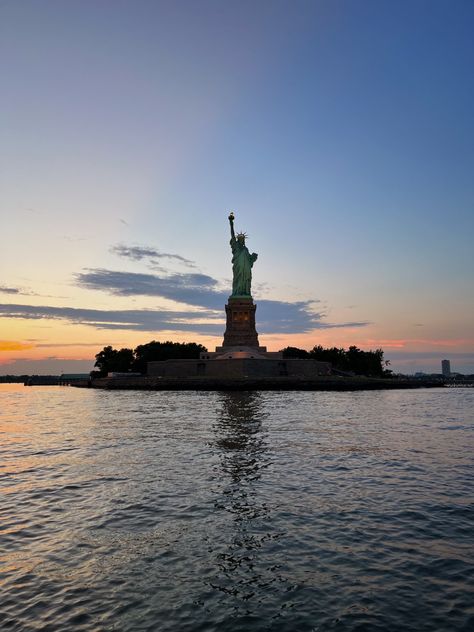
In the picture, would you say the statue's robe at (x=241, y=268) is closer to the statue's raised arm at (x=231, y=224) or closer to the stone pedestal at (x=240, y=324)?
the statue's raised arm at (x=231, y=224)

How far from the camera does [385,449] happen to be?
23.3m

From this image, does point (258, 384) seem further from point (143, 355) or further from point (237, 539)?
point (237, 539)

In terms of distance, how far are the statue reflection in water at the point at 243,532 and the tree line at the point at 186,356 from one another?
116 metres

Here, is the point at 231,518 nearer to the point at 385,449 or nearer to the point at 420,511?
the point at 420,511

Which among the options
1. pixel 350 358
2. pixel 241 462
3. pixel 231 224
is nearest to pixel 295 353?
pixel 350 358

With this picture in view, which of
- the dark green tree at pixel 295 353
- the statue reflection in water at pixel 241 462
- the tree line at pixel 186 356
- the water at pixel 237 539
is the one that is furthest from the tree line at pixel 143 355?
the water at pixel 237 539

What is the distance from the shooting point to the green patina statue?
107 meters

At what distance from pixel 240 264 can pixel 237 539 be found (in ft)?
324

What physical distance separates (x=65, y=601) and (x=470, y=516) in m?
9.93

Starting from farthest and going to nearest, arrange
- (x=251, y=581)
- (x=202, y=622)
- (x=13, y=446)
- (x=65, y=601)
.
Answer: (x=13, y=446), (x=251, y=581), (x=65, y=601), (x=202, y=622)

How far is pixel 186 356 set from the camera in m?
138

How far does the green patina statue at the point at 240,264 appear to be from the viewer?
107312 mm

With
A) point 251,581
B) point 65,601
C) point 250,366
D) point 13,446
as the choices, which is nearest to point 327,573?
point 251,581

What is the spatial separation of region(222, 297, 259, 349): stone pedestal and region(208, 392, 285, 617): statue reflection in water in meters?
78.4
